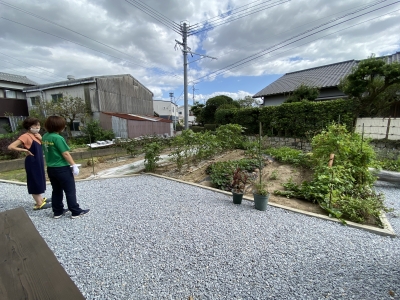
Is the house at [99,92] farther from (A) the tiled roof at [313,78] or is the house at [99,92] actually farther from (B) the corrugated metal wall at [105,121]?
(A) the tiled roof at [313,78]

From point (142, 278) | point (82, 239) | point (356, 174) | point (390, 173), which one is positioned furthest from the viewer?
point (390, 173)

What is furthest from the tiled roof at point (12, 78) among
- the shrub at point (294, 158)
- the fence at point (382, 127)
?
the fence at point (382, 127)

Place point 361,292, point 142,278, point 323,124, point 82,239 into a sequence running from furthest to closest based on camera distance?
point 323,124 < point 82,239 < point 142,278 < point 361,292

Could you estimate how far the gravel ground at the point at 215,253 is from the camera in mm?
1511

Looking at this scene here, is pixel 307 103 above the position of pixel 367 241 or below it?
above

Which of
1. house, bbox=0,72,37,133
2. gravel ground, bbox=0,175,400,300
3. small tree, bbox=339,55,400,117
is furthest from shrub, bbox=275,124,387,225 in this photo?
house, bbox=0,72,37,133

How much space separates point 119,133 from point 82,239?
10.3m

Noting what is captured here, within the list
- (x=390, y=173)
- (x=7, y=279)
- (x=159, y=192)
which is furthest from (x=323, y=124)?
(x=7, y=279)

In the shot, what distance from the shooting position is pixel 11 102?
14.8 m

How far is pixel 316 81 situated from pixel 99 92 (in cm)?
1563

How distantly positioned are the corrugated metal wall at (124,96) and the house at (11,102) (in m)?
7.54

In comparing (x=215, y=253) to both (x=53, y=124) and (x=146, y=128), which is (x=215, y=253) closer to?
(x=53, y=124)

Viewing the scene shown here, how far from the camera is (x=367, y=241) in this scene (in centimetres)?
216

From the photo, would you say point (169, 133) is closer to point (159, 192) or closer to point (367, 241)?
point (159, 192)
